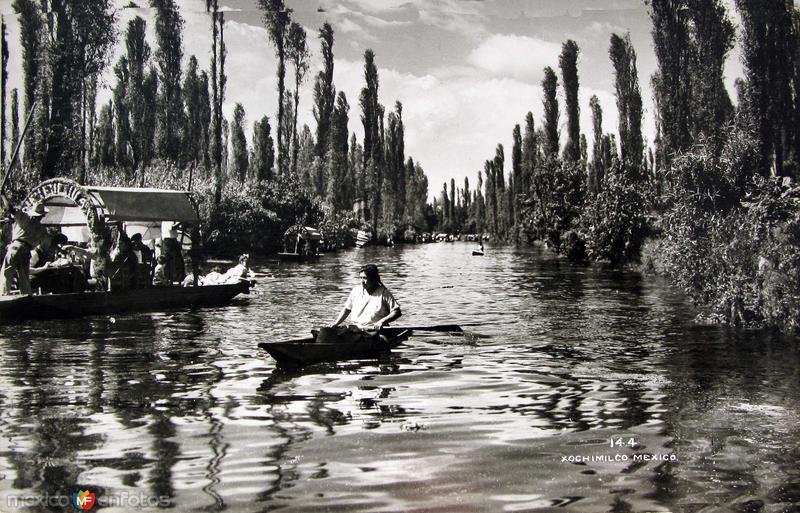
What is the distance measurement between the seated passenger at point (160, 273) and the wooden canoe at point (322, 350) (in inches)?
370

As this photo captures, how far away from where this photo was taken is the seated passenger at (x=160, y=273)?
17875mm

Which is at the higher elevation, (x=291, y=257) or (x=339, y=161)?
(x=339, y=161)

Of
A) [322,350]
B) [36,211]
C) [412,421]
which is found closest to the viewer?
[412,421]

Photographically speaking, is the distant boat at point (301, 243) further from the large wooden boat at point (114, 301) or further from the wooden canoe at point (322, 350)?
the wooden canoe at point (322, 350)

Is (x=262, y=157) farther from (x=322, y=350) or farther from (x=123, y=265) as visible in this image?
(x=322, y=350)

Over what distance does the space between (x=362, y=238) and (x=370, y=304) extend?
115ft

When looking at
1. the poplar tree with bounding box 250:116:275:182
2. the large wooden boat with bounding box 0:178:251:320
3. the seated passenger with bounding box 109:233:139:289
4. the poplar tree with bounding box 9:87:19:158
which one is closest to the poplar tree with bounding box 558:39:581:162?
the poplar tree with bounding box 250:116:275:182

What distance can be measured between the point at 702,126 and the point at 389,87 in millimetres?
8302

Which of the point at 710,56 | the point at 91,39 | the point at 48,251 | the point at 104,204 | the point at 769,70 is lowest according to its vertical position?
the point at 48,251

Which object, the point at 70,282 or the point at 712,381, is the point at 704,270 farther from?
the point at 70,282

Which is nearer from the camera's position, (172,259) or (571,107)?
(172,259)

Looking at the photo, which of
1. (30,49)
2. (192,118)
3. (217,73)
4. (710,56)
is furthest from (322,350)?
(192,118)

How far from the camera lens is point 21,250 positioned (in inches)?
540

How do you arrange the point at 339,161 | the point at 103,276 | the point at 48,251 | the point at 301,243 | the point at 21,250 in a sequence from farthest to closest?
the point at 339,161
the point at 301,243
the point at 48,251
the point at 103,276
the point at 21,250
